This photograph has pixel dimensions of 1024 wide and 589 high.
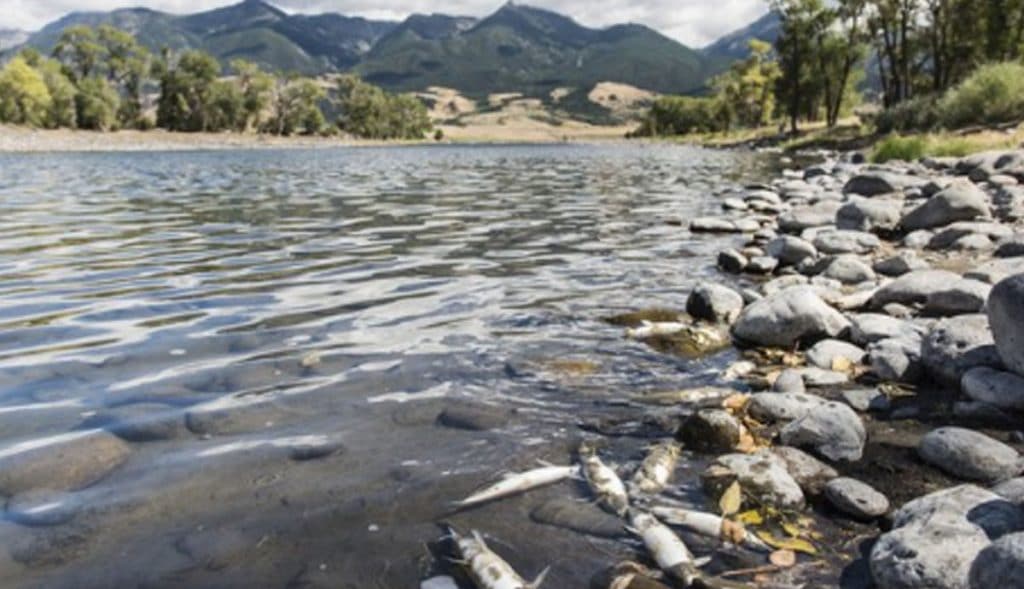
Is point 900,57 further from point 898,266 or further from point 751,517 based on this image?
point 751,517

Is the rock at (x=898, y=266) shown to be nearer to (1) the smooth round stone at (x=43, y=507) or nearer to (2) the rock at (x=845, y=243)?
(2) the rock at (x=845, y=243)

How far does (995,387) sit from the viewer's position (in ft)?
19.2

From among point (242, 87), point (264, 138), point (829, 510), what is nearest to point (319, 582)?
point (829, 510)

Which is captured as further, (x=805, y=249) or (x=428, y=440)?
(x=805, y=249)

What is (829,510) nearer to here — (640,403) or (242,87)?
(640,403)

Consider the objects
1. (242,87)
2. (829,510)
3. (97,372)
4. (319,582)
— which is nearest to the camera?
(319,582)

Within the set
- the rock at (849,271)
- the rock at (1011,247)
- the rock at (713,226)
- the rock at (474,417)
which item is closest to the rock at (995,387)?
the rock at (474,417)

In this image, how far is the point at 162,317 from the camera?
29.1ft

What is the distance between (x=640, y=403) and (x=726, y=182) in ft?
89.4

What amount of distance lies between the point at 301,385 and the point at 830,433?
4.42m

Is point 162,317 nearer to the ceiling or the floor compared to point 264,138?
nearer to the floor

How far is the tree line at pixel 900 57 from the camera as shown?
132 ft

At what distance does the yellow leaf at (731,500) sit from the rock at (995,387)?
2.65 metres

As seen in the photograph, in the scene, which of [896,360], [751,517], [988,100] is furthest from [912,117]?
[751,517]
